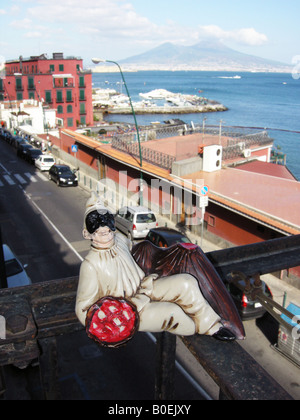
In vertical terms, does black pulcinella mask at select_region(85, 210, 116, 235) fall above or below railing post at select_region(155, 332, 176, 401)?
above

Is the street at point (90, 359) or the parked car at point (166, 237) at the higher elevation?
the parked car at point (166, 237)

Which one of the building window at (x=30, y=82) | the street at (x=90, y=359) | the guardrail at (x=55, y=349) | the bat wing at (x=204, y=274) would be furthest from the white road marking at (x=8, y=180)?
the building window at (x=30, y=82)

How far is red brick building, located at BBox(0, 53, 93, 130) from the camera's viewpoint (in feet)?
207

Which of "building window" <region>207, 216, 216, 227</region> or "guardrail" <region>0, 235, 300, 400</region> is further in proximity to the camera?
"building window" <region>207, 216, 216, 227</region>

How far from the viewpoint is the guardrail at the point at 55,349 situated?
5.92 feet

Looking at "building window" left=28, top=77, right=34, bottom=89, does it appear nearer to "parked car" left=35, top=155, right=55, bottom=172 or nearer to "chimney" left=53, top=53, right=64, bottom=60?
"chimney" left=53, top=53, right=64, bottom=60

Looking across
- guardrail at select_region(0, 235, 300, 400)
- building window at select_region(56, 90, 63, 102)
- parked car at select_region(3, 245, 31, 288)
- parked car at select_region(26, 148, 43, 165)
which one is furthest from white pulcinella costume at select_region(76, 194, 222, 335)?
building window at select_region(56, 90, 63, 102)

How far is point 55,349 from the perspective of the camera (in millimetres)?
2287

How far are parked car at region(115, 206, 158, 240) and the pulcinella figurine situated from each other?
17648mm

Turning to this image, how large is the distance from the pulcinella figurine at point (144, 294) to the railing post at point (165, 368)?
14cm

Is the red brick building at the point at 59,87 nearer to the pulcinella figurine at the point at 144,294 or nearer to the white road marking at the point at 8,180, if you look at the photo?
the white road marking at the point at 8,180
